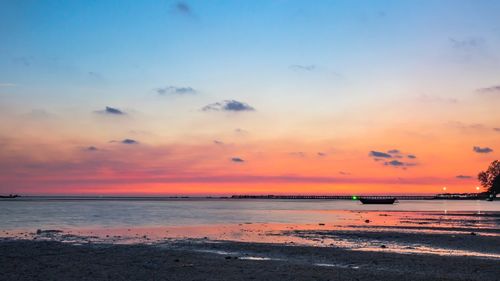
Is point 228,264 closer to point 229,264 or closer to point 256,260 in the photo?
point 229,264

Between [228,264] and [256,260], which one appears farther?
[256,260]

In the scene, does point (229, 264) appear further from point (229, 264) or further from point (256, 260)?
point (256, 260)

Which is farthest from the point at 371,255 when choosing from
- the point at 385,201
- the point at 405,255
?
the point at 385,201

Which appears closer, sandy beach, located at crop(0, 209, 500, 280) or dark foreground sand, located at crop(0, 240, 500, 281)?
dark foreground sand, located at crop(0, 240, 500, 281)

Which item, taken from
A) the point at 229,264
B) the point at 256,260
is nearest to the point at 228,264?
the point at 229,264

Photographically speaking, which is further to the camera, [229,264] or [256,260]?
[256,260]

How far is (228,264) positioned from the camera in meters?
21.9

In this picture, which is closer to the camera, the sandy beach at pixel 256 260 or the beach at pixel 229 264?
the beach at pixel 229 264

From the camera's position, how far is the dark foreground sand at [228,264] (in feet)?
61.0

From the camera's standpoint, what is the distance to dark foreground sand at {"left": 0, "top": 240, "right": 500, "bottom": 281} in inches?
731

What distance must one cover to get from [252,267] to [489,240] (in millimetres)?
21300

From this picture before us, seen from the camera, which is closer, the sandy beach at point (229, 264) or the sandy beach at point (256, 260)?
the sandy beach at point (229, 264)

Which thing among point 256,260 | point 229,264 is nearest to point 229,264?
point 229,264

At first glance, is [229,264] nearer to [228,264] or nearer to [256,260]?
[228,264]
